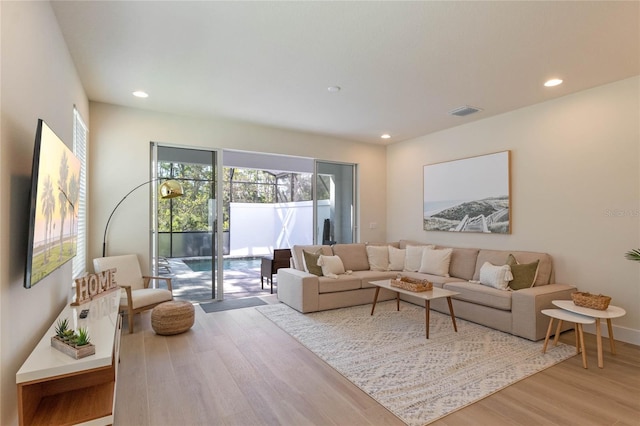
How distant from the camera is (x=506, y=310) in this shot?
3695 mm

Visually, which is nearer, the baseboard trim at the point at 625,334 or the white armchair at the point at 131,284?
the baseboard trim at the point at 625,334

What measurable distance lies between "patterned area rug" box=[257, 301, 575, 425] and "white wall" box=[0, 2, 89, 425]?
2182 millimetres

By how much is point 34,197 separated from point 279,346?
245 centimetres

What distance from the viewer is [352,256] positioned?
18.1 ft

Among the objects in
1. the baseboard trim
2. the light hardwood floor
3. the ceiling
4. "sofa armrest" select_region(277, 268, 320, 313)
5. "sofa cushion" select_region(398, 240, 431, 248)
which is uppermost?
the ceiling

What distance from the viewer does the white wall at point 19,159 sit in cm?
159

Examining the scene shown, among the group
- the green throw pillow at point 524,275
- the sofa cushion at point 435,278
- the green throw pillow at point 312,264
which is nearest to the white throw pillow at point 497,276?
the green throw pillow at point 524,275

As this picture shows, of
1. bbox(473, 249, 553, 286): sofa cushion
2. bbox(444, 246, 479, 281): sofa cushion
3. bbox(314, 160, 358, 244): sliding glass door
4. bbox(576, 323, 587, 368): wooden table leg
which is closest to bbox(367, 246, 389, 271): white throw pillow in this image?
bbox(314, 160, 358, 244): sliding glass door

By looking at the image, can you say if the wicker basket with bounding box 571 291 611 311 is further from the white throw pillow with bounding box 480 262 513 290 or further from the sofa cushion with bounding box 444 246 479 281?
the sofa cushion with bounding box 444 246 479 281

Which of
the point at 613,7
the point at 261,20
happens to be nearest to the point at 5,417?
the point at 261,20

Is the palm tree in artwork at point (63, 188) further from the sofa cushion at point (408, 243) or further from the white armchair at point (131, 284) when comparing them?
the sofa cushion at point (408, 243)

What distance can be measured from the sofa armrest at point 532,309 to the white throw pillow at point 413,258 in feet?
5.86

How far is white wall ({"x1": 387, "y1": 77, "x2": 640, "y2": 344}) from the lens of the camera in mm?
3465

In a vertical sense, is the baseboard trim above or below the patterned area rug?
above
